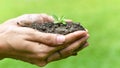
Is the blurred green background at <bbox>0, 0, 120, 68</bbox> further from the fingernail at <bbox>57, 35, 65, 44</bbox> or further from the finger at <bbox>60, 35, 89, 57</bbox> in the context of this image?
the fingernail at <bbox>57, 35, 65, 44</bbox>

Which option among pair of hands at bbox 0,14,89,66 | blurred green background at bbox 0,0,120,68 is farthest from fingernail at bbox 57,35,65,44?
blurred green background at bbox 0,0,120,68

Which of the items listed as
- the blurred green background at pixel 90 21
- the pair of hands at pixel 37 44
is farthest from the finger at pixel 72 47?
the blurred green background at pixel 90 21

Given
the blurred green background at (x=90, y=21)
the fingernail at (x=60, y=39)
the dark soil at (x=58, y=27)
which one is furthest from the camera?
the blurred green background at (x=90, y=21)

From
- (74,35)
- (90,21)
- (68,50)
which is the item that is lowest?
(90,21)

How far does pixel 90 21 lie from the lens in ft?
18.9

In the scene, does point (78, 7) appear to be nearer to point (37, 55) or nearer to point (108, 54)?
point (108, 54)

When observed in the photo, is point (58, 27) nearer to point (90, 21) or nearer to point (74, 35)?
point (74, 35)

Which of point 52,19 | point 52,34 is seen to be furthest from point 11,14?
point 52,34

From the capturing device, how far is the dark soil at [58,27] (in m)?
2.76

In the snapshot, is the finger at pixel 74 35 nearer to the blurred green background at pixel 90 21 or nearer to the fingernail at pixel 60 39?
the fingernail at pixel 60 39

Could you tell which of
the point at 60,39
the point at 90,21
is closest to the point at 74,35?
the point at 60,39

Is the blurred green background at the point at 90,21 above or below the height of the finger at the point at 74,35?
below

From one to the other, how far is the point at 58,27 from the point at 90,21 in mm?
2920

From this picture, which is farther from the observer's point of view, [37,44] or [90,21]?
[90,21]
